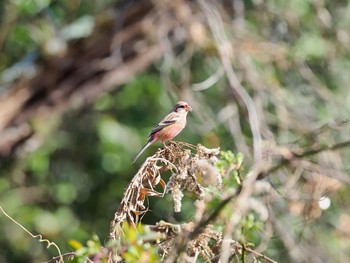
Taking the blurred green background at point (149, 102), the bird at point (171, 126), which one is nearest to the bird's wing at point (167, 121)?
the bird at point (171, 126)

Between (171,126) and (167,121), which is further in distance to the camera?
(167,121)

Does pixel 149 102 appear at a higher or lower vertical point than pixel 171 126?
lower

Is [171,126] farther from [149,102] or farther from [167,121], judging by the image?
[149,102]

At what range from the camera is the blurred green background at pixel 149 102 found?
28.1ft

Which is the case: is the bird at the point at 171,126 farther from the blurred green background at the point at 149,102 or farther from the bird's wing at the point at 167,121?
the blurred green background at the point at 149,102

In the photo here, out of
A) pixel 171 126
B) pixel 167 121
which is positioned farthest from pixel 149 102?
pixel 171 126

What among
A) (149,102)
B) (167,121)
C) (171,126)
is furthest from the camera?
(149,102)

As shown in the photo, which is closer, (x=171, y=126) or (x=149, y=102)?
(x=171, y=126)

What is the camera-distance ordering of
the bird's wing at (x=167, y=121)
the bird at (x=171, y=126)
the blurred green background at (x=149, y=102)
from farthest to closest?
the blurred green background at (x=149, y=102)
the bird's wing at (x=167, y=121)
the bird at (x=171, y=126)

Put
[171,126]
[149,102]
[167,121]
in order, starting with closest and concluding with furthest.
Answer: [171,126], [167,121], [149,102]

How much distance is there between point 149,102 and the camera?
1124 centimetres

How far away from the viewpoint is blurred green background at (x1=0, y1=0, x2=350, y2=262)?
8.56 meters

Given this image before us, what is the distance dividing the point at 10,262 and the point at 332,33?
4.41 metres

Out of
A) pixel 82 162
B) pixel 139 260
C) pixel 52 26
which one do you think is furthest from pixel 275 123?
pixel 139 260
